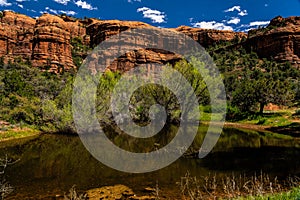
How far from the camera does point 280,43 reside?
96.0m

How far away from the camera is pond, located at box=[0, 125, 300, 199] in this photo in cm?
1166

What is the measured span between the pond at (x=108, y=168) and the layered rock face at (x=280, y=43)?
81.7 m

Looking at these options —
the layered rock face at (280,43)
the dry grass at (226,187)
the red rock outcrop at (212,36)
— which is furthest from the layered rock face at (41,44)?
the dry grass at (226,187)

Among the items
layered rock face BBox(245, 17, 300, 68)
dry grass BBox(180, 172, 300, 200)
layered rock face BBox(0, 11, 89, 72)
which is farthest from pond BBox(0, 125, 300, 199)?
layered rock face BBox(245, 17, 300, 68)

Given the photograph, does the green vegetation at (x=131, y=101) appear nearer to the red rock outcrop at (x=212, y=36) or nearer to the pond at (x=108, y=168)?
the pond at (x=108, y=168)

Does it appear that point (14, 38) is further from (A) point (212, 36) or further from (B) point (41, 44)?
(A) point (212, 36)

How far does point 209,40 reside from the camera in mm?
129500

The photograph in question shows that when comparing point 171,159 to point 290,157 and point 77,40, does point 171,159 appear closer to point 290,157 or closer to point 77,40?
point 290,157

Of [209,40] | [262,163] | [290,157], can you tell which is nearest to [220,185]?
[262,163]

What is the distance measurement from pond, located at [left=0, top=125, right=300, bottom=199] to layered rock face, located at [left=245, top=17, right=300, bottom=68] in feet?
268

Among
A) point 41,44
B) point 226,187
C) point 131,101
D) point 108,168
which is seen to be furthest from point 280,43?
point 226,187

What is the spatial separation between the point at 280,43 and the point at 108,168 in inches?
3863

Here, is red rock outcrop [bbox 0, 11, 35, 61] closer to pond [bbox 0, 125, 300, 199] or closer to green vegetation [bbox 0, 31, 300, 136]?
green vegetation [bbox 0, 31, 300, 136]

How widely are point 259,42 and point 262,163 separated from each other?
96.5 meters
